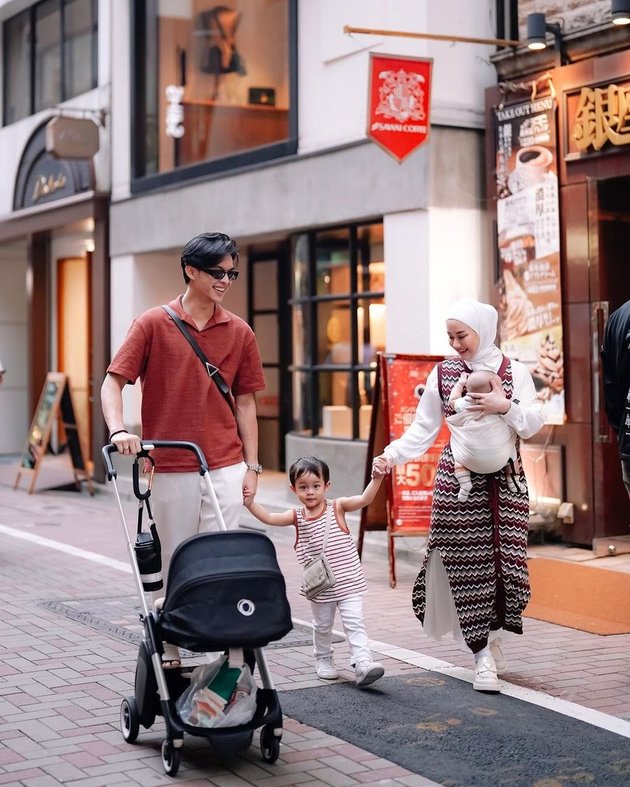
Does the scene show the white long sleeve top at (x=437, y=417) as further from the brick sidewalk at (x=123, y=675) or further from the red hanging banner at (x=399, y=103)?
the red hanging banner at (x=399, y=103)

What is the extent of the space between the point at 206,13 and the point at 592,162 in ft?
20.6

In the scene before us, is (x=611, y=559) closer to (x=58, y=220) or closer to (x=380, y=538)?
(x=380, y=538)

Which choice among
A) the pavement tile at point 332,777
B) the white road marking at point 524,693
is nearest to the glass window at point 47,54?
the white road marking at point 524,693

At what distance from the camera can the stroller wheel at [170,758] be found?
188 inches

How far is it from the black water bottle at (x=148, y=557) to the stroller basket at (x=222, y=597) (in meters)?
0.33

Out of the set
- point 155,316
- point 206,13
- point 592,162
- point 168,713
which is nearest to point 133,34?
point 206,13

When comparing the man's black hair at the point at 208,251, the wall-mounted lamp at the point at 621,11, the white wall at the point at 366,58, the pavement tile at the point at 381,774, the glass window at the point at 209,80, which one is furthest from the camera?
the glass window at the point at 209,80

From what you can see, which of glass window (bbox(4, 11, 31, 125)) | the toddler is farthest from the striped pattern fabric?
glass window (bbox(4, 11, 31, 125))

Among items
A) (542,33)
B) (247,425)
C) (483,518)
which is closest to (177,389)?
(247,425)

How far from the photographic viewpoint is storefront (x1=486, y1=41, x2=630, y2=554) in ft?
31.9

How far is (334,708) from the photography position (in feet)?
19.1

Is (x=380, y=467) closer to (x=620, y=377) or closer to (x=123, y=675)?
(x=620, y=377)

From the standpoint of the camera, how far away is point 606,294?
389 inches

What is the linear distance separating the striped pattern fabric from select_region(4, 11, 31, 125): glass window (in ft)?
45.9
